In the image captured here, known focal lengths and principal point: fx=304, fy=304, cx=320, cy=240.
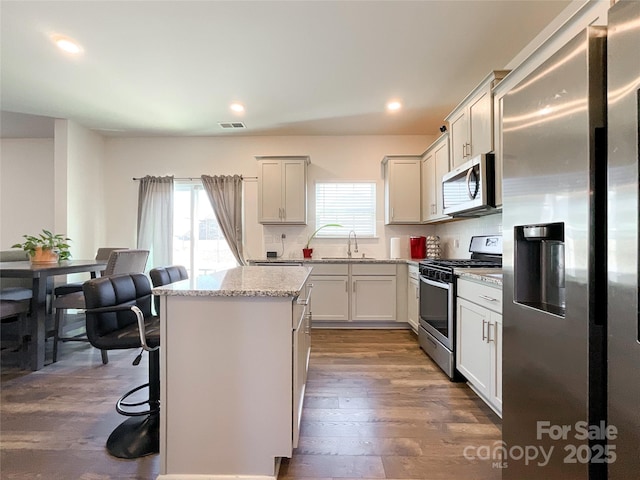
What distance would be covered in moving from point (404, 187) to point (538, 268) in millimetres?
2978

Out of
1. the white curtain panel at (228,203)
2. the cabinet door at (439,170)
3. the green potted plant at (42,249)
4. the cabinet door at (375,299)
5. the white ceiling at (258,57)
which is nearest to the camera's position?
the white ceiling at (258,57)

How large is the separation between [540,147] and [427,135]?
362 centimetres

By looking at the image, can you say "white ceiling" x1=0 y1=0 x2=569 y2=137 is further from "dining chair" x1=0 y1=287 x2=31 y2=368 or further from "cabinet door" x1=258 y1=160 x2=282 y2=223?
"dining chair" x1=0 y1=287 x2=31 y2=368

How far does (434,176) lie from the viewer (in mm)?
3652

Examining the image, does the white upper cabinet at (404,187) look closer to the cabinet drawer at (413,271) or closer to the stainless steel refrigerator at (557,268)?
the cabinet drawer at (413,271)

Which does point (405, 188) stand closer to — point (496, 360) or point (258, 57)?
point (258, 57)

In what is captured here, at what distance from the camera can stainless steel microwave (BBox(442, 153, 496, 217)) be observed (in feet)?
7.79

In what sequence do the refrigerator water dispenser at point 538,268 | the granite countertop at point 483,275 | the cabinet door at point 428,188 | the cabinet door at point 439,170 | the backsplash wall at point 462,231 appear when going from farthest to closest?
the cabinet door at point 428,188 < the cabinet door at point 439,170 < the backsplash wall at point 462,231 < the granite countertop at point 483,275 < the refrigerator water dispenser at point 538,268

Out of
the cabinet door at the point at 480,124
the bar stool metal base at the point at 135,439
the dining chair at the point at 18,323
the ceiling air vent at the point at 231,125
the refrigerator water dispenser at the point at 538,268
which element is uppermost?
the ceiling air vent at the point at 231,125

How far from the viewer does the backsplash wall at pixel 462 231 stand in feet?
9.77

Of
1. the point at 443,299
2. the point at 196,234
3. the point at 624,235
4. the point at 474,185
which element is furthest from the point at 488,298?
the point at 196,234

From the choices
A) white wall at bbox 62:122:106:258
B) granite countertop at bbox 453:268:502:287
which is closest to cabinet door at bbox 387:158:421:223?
granite countertop at bbox 453:268:502:287

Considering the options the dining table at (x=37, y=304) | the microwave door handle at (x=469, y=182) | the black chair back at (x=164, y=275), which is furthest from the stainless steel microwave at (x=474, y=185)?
the dining table at (x=37, y=304)

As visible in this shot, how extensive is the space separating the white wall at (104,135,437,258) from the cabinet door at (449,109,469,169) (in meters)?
1.42
